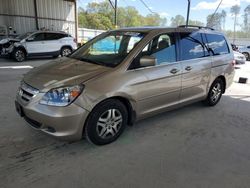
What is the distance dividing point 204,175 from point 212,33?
3.01 metres

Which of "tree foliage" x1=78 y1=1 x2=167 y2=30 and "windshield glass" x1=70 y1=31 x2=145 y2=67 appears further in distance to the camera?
"tree foliage" x1=78 y1=1 x2=167 y2=30

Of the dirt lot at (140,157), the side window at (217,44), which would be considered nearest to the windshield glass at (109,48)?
the dirt lot at (140,157)

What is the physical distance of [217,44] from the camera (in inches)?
186

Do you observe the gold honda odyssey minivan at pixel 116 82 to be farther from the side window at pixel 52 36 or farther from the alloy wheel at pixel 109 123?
the side window at pixel 52 36

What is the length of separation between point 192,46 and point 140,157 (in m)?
2.21

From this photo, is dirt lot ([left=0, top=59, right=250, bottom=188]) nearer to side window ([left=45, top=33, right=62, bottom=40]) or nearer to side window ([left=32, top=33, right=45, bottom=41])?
side window ([left=32, top=33, right=45, bottom=41])

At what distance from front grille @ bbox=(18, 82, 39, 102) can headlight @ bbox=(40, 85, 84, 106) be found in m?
0.18

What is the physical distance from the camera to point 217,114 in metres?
4.58

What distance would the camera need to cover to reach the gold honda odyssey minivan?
2.78 metres

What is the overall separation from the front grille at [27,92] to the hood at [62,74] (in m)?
0.05

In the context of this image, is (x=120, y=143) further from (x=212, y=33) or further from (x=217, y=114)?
(x=212, y=33)

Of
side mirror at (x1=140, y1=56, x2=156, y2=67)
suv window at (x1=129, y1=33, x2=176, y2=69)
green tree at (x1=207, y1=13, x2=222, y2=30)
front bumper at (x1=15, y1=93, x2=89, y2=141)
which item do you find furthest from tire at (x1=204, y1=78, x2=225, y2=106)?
green tree at (x1=207, y1=13, x2=222, y2=30)

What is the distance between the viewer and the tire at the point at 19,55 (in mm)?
11070

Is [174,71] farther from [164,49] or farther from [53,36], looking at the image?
[53,36]
